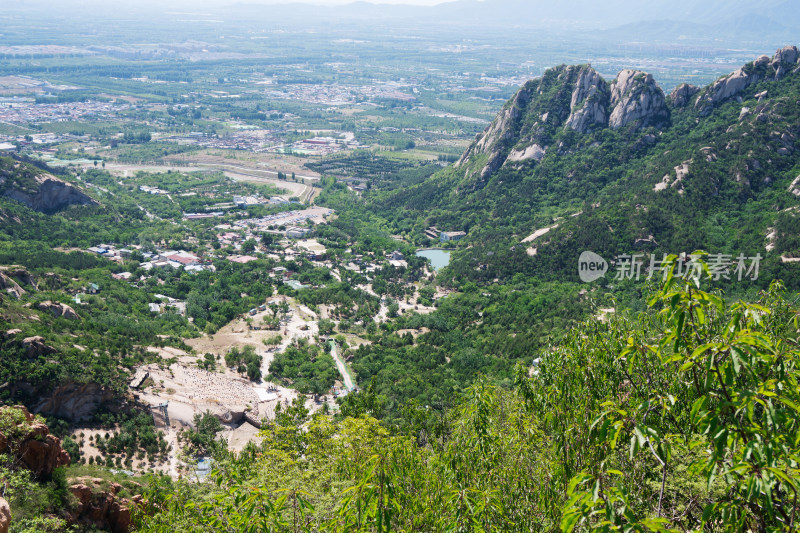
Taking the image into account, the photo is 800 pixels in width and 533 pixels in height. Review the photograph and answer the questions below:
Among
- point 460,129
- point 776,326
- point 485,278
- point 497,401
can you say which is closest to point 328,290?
point 485,278

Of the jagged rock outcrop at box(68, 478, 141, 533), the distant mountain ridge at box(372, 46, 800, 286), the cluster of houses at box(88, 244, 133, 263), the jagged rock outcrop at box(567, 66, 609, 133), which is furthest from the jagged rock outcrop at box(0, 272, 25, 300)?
the jagged rock outcrop at box(567, 66, 609, 133)

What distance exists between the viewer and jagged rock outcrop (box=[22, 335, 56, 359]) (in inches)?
1046

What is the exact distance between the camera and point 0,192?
61500mm

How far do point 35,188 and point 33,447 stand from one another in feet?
194

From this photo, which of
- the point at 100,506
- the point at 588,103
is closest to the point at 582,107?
the point at 588,103

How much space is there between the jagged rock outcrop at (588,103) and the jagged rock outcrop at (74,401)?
64.2 m

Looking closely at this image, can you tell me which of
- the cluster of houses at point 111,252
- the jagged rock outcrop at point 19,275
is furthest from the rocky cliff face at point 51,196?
the jagged rock outcrop at point 19,275

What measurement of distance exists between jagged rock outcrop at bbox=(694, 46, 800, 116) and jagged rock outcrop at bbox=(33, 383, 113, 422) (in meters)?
66.7

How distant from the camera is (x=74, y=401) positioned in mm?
26625

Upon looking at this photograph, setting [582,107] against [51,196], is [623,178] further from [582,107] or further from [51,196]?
[51,196]

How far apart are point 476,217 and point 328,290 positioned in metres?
24.8

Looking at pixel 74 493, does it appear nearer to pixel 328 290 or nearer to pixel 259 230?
pixel 328 290

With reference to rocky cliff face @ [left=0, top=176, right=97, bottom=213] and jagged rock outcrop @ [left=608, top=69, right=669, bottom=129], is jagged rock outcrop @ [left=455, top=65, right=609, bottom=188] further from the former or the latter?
rocky cliff face @ [left=0, top=176, right=97, bottom=213]

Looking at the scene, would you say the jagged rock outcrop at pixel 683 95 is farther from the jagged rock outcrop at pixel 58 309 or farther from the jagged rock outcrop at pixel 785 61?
the jagged rock outcrop at pixel 58 309
